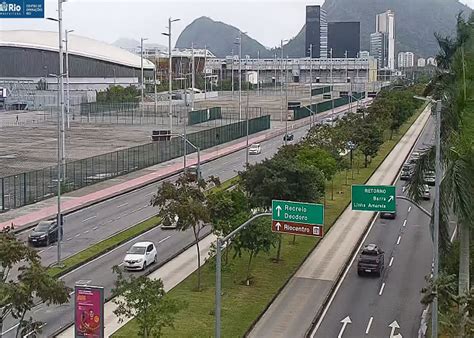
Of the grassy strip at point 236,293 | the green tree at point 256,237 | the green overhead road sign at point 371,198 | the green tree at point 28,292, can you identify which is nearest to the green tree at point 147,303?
the green tree at point 28,292

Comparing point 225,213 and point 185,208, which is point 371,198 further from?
point 185,208

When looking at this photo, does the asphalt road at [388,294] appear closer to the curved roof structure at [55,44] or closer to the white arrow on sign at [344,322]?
the white arrow on sign at [344,322]

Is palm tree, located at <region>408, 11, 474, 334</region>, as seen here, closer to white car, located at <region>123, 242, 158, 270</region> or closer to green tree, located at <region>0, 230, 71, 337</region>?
green tree, located at <region>0, 230, 71, 337</region>

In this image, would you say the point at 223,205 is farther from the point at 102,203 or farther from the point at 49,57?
the point at 49,57

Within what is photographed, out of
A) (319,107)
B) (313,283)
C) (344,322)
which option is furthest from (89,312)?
(319,107)

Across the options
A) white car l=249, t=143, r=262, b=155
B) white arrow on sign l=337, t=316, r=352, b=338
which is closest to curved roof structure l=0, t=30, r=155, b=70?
white car l=249, t=143, r=262, b=155

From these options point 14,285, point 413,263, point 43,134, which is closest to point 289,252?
point 413,263
